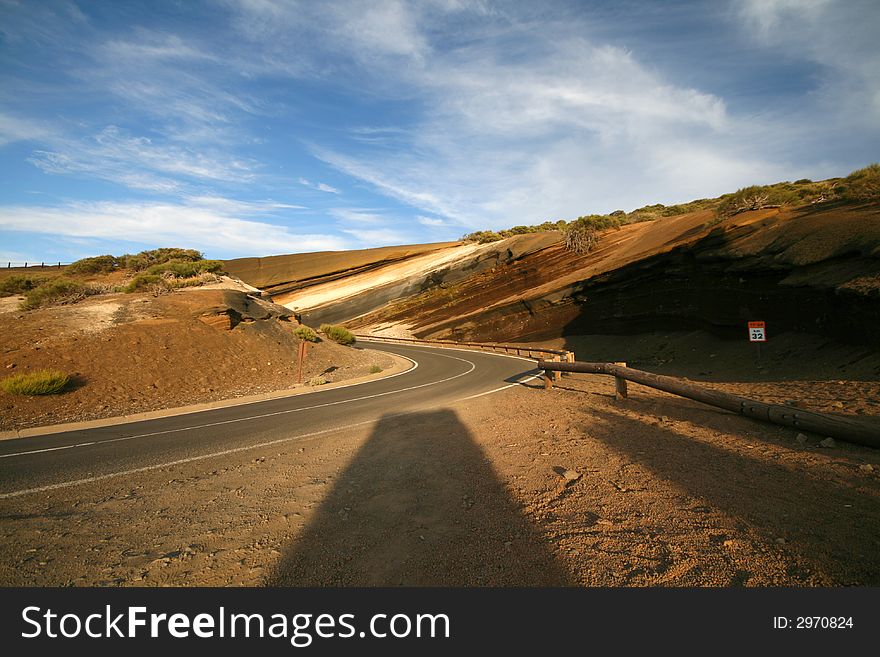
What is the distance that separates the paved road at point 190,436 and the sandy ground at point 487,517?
30.3 inches

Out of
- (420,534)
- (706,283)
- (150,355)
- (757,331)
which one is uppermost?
(706,283)

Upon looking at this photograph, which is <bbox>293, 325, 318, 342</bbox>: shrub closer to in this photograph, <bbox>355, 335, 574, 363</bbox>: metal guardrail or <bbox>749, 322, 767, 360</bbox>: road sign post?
<bbox>355, 335, 574, 363</bbox>: metal guardrail

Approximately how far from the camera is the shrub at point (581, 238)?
42.3 metres

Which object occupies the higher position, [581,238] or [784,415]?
[581,238]

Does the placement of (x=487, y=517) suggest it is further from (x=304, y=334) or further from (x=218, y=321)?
(x=304, y=334)

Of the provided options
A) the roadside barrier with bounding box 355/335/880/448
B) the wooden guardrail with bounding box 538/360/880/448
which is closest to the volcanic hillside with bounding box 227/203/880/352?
the roadside barrier with bounding box 355/335/880/448

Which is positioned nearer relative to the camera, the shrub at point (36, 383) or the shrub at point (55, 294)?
the shrub at point (36, 383)

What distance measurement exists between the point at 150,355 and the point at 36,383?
441cm

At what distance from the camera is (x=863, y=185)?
59.9ft

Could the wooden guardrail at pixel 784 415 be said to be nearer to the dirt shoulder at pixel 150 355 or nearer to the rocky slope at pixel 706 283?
the rocky slope at pixel 706 283

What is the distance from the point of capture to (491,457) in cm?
603

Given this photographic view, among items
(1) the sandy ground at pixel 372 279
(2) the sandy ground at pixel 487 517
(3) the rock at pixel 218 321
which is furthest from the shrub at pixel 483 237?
(2) the sandy ground at pixel 487 517

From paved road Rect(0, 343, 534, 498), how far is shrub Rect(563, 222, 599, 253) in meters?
32.5

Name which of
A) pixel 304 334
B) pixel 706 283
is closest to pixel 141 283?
pixel 304 334
